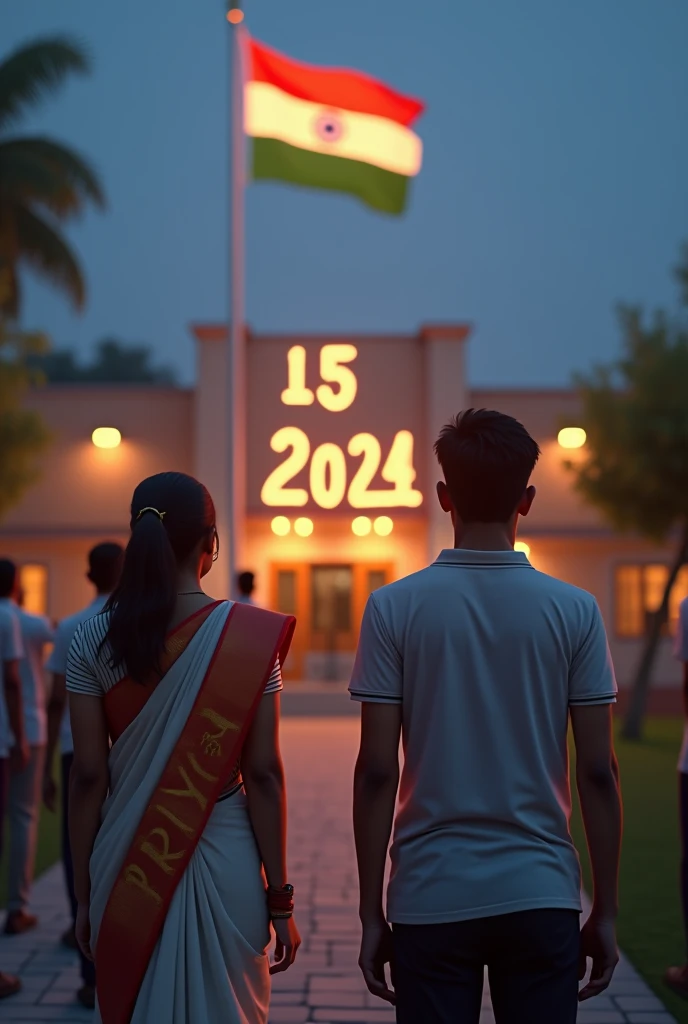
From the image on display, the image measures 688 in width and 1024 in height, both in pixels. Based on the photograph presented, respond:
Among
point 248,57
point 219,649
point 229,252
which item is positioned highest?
point 248,57

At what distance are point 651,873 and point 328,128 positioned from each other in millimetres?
11370

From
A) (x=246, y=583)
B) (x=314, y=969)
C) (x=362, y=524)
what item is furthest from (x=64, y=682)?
(x=362, y=524)

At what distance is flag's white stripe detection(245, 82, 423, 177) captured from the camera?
14938 millimetres

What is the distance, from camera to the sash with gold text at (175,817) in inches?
99.1

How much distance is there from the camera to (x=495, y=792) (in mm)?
2230

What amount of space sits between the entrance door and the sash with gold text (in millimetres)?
18390

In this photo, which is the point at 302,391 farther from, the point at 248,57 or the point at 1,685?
the point at 1,685

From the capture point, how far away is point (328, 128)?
1533 centimetres

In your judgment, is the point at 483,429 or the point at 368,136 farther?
the point at 368,136

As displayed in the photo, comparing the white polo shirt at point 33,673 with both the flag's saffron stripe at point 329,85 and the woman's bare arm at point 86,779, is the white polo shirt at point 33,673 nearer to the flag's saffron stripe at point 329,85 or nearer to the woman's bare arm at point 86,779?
the woman's bare arm at point 86,779

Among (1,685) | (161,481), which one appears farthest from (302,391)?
(161,481)

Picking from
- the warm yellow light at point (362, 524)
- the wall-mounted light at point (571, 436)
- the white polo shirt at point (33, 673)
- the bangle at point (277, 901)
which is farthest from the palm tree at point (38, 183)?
the bangle at point (277, 901)

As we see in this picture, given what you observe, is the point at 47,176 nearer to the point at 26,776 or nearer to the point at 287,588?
the point at 287,588

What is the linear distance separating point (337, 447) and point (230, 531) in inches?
204
